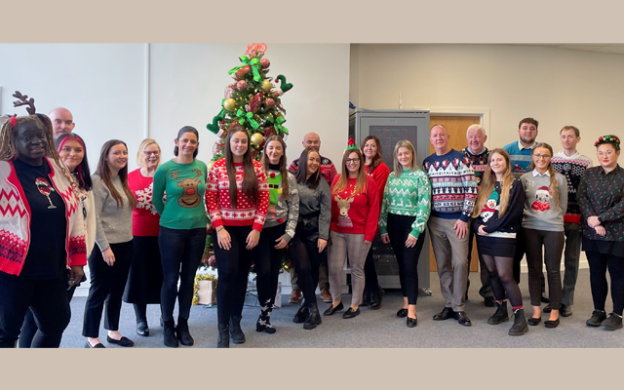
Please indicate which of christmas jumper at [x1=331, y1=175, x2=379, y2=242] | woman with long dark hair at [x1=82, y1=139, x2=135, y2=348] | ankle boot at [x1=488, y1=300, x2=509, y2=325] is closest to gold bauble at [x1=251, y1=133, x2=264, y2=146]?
christmas jumper at [x1=331, y1=175, x2=379, y2=242]

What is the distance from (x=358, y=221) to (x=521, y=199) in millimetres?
1241

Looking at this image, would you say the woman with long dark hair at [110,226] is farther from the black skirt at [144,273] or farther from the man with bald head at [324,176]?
the man with bald head at [324,176]

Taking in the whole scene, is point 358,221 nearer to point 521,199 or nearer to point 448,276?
point 448,276

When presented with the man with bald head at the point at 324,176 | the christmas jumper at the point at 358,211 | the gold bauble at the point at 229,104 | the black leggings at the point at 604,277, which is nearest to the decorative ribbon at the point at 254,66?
the gold bauble at the point at 229,104

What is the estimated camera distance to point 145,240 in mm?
2969

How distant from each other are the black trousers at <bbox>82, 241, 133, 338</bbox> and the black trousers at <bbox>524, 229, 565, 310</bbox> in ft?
9.95

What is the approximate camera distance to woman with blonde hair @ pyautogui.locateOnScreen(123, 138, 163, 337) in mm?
2957

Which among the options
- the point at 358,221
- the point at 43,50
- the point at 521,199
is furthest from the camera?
the point at 43,50

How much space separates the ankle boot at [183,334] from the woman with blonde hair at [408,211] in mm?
1673

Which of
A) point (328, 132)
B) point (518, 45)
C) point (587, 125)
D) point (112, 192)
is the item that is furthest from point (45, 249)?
point (587, 125)

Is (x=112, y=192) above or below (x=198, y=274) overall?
above

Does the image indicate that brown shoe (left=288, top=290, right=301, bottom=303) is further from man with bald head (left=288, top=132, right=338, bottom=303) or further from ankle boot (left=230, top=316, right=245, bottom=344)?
ankle boot (left=230, top=316, right=245, bottom=344)

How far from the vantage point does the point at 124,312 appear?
140 inches

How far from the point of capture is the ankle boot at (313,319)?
3172mm
